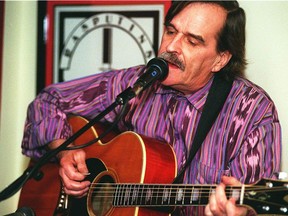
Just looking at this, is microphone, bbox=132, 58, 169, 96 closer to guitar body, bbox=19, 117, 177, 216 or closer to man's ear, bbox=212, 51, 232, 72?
guitar body, bbox=19, 117, 177, 216

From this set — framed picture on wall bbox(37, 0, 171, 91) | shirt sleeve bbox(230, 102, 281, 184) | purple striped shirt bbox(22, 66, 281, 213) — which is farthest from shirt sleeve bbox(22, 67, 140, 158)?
shirt sleeve bbox(230, 102, 281, 184)

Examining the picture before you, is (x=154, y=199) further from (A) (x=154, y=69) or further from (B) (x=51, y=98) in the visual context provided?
(B) (x=51, y=98)

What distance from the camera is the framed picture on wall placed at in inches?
92.0

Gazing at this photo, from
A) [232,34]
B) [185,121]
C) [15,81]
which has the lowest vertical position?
[185,121]

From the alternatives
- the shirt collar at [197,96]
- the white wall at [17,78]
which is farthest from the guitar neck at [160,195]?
the white wall at [17,78]

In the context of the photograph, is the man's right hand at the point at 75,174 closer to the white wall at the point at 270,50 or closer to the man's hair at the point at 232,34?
the man's hair at the point at 232,34

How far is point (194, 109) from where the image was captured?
197 centimetres

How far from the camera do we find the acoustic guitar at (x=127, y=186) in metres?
1.68

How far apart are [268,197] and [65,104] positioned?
3.47ft

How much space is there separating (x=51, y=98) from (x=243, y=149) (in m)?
0.85

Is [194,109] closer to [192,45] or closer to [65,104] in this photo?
[192,45]

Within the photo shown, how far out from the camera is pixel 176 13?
199 centimetres

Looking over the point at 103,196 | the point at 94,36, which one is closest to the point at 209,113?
the point at 103,196

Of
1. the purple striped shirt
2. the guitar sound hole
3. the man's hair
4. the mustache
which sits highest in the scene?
the man's hair
